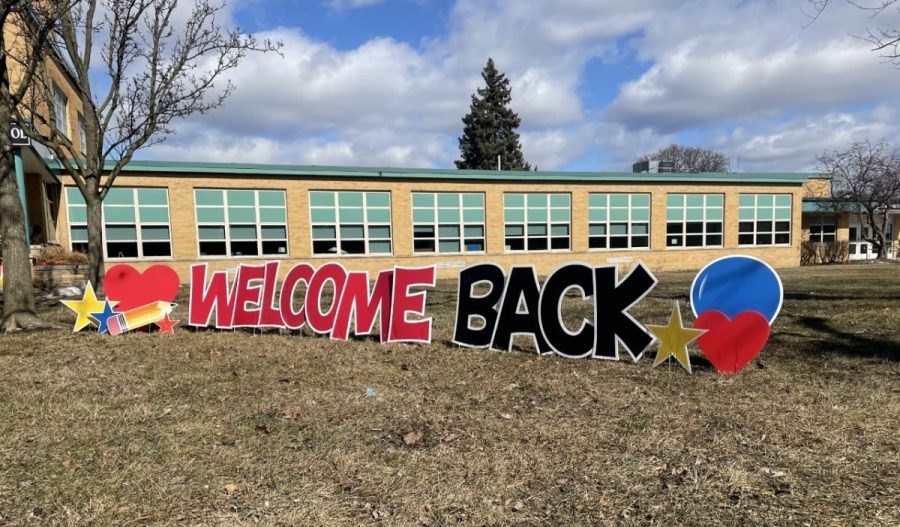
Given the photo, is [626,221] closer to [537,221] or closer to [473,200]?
[537,221]

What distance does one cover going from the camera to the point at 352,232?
2519 centimetres

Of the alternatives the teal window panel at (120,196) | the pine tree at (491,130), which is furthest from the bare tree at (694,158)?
the teal window panel at (120,196)

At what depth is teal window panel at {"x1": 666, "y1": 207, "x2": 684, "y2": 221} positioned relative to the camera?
2934 cm

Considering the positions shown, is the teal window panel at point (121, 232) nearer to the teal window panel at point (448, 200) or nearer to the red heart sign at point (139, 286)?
the teal window panel at point (448, 200)

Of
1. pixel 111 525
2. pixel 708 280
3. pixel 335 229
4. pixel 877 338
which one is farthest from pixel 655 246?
pixel 111 525

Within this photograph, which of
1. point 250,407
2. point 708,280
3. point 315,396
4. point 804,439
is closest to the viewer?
point 804,439

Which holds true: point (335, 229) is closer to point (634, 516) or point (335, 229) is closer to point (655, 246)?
point (655, 246)

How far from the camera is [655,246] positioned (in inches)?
1147

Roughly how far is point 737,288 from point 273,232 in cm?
2114

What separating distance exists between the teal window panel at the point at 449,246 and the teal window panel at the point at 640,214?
9.50m

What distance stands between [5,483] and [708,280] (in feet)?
21.1

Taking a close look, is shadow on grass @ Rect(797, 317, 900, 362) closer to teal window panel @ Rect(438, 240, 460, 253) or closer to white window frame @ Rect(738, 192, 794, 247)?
teal window panel @ Rect(438, 240, 460, 253)

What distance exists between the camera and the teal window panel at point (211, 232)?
23.2m

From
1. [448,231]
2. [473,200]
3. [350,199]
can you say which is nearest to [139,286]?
[350,199]
